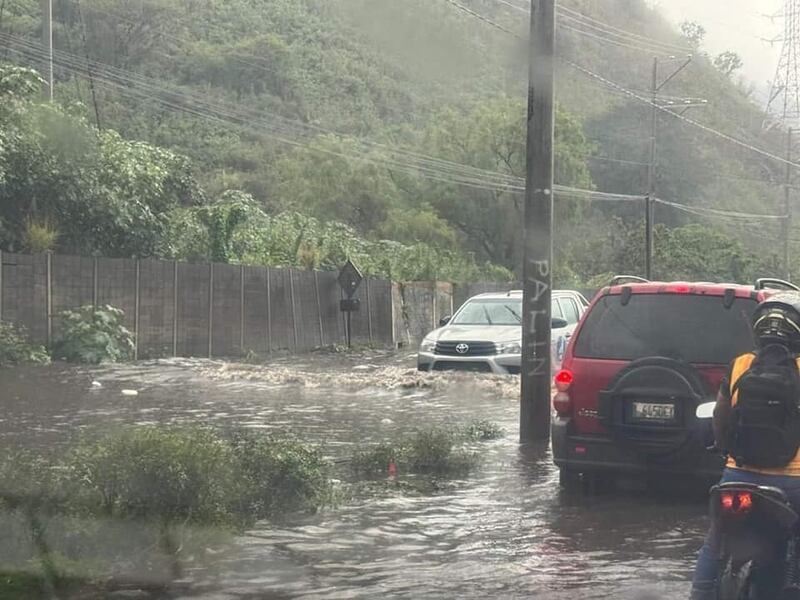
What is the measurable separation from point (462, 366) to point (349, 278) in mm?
10411

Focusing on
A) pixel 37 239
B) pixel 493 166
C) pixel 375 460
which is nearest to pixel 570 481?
pixel 375 460

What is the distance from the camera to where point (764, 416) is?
469 centimetres

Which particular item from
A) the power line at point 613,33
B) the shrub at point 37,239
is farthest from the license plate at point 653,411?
the shrub at point 37,239

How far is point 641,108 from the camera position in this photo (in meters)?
55.9

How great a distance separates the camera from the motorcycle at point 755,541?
4.55m

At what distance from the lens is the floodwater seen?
21.3 ft

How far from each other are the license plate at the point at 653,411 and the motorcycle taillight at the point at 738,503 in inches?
139

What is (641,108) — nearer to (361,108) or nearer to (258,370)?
(361,108)

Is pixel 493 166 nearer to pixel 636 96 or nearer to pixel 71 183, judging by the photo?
pixel 636 96

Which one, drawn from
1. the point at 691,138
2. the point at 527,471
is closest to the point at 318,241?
the point at 527,471

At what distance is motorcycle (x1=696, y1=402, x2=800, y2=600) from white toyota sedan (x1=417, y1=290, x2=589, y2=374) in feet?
41.1

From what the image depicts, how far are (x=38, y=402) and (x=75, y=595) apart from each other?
917 cm

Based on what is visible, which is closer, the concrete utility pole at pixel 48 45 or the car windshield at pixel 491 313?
the car windshield at pixel 491 313

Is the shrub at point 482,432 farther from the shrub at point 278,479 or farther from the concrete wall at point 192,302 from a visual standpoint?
the concrete wall at point 192,302
